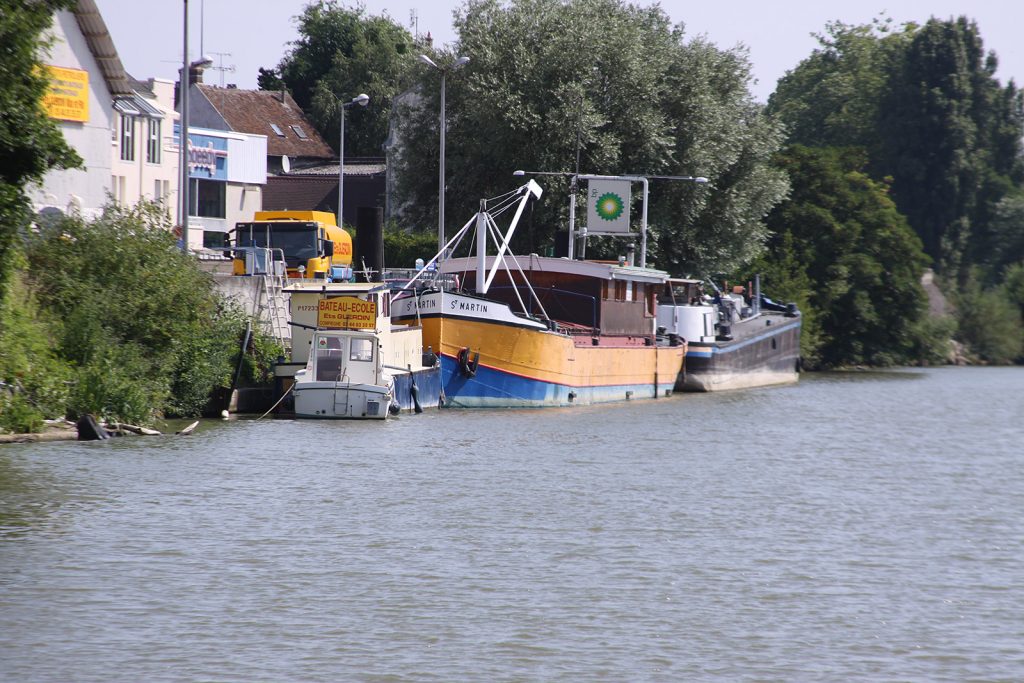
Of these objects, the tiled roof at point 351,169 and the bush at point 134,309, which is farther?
the tiled roof at point 351,169

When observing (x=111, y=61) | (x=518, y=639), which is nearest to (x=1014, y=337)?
(x=111, y=61)

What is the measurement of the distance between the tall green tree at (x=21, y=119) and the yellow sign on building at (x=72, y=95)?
76.6 ft

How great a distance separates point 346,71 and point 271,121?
49.7ft

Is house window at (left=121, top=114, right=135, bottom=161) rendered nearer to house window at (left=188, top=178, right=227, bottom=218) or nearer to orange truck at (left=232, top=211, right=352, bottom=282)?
house window at (left=188, top=178, right=227, bottom=218)

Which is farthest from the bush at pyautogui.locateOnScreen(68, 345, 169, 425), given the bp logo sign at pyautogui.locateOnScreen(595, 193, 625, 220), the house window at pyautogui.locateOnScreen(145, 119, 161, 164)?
the house window at pyautogui.locateOnScreen(145, 119, 161, 164)

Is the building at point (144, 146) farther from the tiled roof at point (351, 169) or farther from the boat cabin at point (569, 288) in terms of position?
the tiled roof at point (351, 169)

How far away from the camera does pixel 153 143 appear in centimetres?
5872

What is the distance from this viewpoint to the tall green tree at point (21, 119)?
22062 millimetres

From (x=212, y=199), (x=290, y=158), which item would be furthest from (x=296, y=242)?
(x=290, y=158)

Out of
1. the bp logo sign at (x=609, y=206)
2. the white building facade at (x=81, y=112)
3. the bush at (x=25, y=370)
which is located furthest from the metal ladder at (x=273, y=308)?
the bp logo sign at (x=609, y=206)

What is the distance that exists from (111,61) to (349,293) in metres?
17.1

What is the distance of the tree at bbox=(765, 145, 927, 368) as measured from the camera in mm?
74875

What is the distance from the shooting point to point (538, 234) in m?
57.6

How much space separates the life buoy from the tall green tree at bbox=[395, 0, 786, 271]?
1613 centimetres
